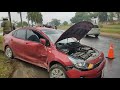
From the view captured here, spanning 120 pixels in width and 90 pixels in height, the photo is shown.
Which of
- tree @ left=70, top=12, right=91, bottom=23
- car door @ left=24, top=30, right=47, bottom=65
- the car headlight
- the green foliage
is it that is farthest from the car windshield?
the car headlight

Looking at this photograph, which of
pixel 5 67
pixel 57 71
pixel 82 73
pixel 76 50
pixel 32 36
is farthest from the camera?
pixel 5 67

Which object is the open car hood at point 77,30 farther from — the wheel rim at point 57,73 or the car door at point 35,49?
the wheel rim at point 57,73

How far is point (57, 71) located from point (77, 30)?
1.46 metres

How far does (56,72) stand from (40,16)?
97.8 inches

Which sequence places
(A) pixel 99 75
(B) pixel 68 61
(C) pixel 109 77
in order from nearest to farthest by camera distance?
(B) pixel 68 61
(A) pixel 99 75
(C) pixel 109 77

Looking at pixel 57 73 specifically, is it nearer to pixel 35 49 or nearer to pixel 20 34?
pixel 35 49

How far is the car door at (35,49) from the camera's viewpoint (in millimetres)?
6732

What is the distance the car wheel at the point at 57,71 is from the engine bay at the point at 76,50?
46 centimetres

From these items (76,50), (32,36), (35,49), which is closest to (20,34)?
(32,36)

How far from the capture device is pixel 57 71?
6188 mm

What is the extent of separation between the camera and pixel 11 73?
7.12 meters

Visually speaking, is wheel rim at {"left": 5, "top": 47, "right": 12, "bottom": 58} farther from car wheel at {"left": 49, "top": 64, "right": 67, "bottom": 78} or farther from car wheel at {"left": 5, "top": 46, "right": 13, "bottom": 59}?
car wheel at {"left": 49, "top": 64, "right": 67, "bottom": 78}
